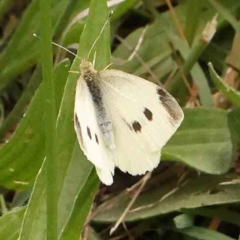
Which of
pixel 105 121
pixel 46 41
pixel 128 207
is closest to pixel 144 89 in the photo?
pixel 105 121

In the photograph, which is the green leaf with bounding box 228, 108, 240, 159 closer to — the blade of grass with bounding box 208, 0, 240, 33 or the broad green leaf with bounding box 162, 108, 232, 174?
the broad green leaf with bounding box 162, 108, 232, 174

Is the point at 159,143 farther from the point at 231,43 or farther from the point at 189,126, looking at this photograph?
the point at 231,43

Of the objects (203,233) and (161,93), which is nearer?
(161,93)

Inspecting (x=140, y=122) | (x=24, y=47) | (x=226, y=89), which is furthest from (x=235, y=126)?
(x=24, y=47)

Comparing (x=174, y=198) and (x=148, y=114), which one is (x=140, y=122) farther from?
(x=174, y=198)

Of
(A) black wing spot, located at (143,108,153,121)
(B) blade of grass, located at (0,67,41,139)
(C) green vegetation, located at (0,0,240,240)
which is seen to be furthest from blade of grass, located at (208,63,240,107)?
(B) blade of grass, located at (0,67,41,139)

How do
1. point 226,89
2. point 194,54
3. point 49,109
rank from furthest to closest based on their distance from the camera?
point 194,54 → point 226,89 → point 49,109
